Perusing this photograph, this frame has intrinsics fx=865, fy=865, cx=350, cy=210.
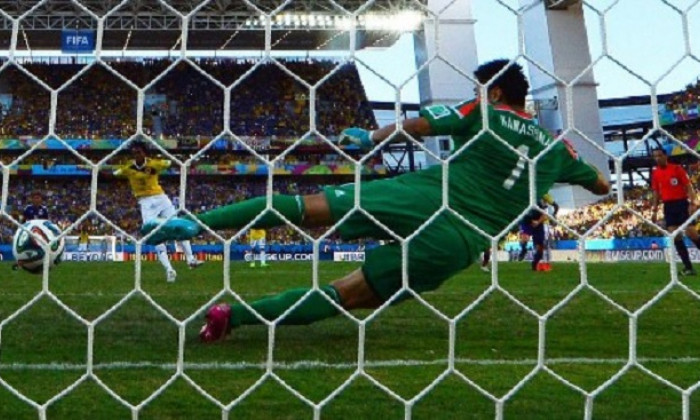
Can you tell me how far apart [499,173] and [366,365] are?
3.02ft

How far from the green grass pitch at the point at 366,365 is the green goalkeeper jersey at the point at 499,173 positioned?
23.6 inches

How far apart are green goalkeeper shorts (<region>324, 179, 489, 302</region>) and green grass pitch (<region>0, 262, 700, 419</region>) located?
1.11 feet

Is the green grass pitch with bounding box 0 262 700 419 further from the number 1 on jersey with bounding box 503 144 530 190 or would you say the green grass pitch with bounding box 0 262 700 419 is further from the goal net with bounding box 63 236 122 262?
the goal net with bounding box 63 236 122 262

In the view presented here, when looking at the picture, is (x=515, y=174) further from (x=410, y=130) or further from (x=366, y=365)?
(x=366, y=365)

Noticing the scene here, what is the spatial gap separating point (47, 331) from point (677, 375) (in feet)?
9.35

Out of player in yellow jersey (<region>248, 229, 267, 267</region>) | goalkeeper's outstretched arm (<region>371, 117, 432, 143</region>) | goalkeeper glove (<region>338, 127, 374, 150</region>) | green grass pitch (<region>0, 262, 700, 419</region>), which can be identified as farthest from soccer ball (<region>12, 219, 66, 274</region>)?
player in yellow jersey (<region>248, 229, 267, 267</region>)

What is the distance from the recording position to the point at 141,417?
234cm

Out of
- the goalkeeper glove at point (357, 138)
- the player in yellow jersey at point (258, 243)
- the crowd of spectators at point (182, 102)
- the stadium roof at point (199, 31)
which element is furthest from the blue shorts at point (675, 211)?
the crowd of spectators at point (182, 102)

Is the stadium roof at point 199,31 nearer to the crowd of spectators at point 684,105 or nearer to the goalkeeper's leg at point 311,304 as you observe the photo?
the crowd of spectators at point 684,105

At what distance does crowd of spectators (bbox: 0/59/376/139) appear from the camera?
2655 cm

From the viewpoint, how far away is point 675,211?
927cm

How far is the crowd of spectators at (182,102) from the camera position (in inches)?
1045

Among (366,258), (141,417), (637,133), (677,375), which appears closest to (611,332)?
(677,375)

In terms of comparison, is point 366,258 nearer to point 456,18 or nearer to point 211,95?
point 456,18
